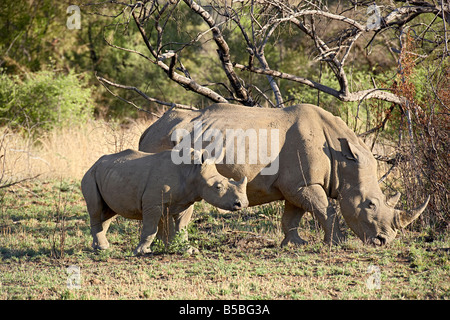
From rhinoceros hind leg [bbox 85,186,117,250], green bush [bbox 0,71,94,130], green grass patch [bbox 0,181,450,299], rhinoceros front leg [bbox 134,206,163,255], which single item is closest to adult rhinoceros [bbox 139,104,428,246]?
green grass patch [bbox 0,181,450,299]

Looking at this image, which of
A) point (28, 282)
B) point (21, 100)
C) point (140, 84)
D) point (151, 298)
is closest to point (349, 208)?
point (151, 298)

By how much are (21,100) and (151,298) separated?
43.9 ft

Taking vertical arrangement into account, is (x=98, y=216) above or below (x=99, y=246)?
above

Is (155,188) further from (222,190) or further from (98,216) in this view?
(98,216)

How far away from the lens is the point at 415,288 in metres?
6.61

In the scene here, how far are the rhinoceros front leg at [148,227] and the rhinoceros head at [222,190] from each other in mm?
611

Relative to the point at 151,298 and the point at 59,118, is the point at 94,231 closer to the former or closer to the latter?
the point at 151,298

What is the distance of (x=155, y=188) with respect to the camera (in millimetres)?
7855

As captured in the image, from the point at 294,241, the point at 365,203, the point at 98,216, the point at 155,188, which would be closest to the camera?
the point at 155,188

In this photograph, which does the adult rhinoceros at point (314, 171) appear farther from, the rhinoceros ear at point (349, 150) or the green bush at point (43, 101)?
the green bush at point (43, 101)

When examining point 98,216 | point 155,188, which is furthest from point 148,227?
point 98,216

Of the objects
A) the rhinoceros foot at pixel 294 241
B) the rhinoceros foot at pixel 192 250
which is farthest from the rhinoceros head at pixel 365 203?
the rhinoceros foot at pixel 192 250

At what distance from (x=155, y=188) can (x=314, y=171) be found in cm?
203

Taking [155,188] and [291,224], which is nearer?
[155,188]
